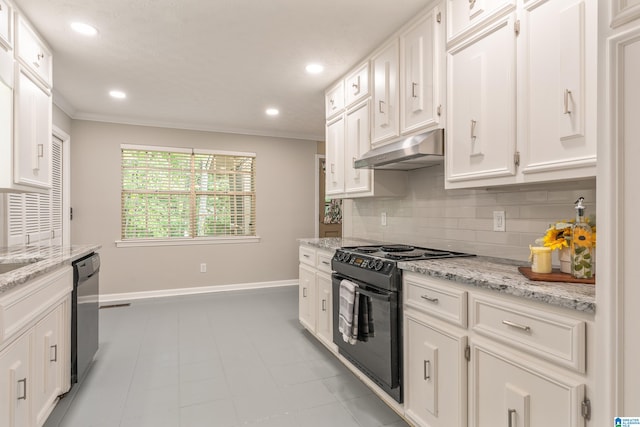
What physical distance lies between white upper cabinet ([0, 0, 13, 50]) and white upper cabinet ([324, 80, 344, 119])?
2340mm

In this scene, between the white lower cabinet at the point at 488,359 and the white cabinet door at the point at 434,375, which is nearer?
the white lower cabinet at the point at 488,359

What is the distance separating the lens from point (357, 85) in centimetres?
294

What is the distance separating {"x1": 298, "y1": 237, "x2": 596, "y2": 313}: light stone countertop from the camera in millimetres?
1127

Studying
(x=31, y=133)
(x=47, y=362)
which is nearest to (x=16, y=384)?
(x=47, y=362)

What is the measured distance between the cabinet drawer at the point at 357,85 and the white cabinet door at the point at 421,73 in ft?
1.57

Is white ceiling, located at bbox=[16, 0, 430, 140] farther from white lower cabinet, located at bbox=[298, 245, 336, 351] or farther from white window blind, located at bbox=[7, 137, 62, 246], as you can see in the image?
white lower cabinet, located at bbox=[298, 245, 336, 351]

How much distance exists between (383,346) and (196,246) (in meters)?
3.60

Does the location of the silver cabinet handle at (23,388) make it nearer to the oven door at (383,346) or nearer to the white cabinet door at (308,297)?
the oven door at (383,346)

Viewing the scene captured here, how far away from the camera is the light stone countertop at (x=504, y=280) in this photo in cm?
113

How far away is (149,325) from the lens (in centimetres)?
362

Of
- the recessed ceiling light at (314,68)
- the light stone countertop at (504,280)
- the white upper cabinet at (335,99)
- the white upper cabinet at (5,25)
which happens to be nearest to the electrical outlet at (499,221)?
the light stone countertop at (504,280)

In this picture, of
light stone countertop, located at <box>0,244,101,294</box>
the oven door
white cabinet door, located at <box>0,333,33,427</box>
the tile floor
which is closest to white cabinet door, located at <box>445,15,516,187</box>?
the oven door

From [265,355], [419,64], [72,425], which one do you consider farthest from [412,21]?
[72,425]

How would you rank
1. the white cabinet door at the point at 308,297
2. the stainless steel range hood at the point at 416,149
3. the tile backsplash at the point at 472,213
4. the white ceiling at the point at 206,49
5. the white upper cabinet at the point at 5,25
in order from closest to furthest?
the tile backsplash at the point at 472,213 < the white upper cabinet at the point at 5,25 < the stainless steel range hood at the point at 416,149 < the white ceiling at the point at 206,49 < the white cabinet door at the point at 308,297
